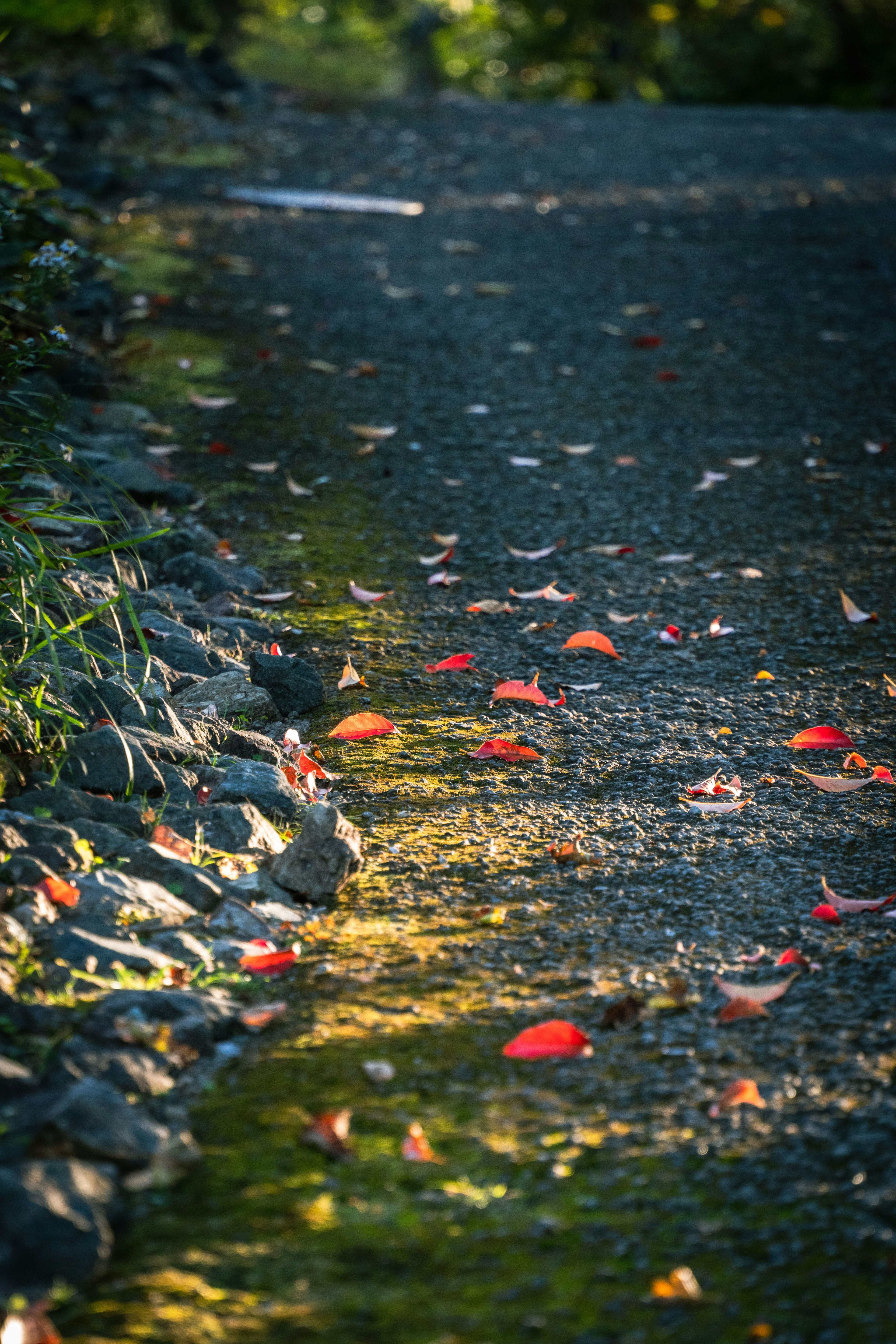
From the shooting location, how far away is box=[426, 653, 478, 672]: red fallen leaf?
2.89 meters

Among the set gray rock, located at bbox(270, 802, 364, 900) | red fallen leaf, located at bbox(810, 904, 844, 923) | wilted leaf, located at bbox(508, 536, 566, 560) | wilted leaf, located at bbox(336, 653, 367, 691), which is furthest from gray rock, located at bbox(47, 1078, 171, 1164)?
wilted leaf, located at bbox(508, 536, 566, 560)

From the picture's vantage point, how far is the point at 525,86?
675 inches

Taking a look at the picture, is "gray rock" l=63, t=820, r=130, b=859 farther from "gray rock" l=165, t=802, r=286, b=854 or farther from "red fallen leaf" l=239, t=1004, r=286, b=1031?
"red fallen leaf" l=239, t=1004, r=286, b=1031

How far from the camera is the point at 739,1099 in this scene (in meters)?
1.58

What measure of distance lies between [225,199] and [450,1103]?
6762 millimetres

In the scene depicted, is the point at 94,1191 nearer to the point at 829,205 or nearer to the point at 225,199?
the point at 225,199

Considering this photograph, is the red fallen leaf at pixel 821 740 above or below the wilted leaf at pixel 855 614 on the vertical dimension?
above

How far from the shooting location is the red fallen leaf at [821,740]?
2605mm

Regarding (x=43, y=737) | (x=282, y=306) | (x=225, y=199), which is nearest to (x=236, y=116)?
(x=225, y=199)

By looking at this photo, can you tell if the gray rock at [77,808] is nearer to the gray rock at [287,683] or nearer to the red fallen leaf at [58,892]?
the red fallen leaf at [58,892]

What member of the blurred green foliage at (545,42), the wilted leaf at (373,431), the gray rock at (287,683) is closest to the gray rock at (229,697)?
the gray rock at (287,683)

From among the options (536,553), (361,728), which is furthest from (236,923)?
(536,553)

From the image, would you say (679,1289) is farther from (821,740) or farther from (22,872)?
(821,740)

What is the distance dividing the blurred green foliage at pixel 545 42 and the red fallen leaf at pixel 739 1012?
11.0 meters
